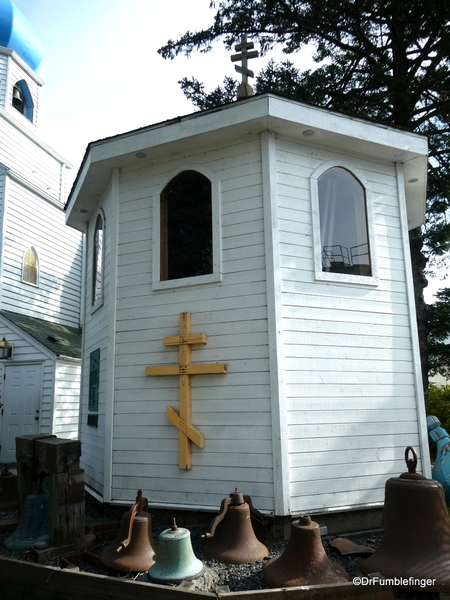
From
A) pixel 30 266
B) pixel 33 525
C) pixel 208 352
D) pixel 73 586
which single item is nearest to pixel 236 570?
pixel 73 586

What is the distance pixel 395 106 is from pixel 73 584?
11656 mm

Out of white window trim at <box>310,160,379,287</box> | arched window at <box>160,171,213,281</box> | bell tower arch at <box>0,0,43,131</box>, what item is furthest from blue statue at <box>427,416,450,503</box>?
bell tower arch at <box>0,0,43,131</box>

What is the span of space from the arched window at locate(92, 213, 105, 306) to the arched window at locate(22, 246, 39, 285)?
7.94 m

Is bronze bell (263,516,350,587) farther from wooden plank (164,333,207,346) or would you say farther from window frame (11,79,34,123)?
window frame (11,79,34,123)

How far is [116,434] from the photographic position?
20.7 feet

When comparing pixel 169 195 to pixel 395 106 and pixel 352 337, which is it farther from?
pixel 395 106

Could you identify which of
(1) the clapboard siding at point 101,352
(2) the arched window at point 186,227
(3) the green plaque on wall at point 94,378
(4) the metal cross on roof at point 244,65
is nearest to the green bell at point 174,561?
(1) the clapboard siding at point 101,352

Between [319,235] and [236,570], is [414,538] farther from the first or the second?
[319,235]

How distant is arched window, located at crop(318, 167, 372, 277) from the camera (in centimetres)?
629

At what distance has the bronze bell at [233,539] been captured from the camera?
4.48m

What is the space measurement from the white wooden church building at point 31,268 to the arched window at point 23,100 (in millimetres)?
35

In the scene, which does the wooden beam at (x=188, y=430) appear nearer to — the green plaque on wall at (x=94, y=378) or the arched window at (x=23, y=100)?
the green plaque on wall at (x=94, y=378)

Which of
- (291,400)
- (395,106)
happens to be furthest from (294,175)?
(395,106)

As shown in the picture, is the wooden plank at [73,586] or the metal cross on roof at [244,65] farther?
the metal cross on roof at [244,65]
